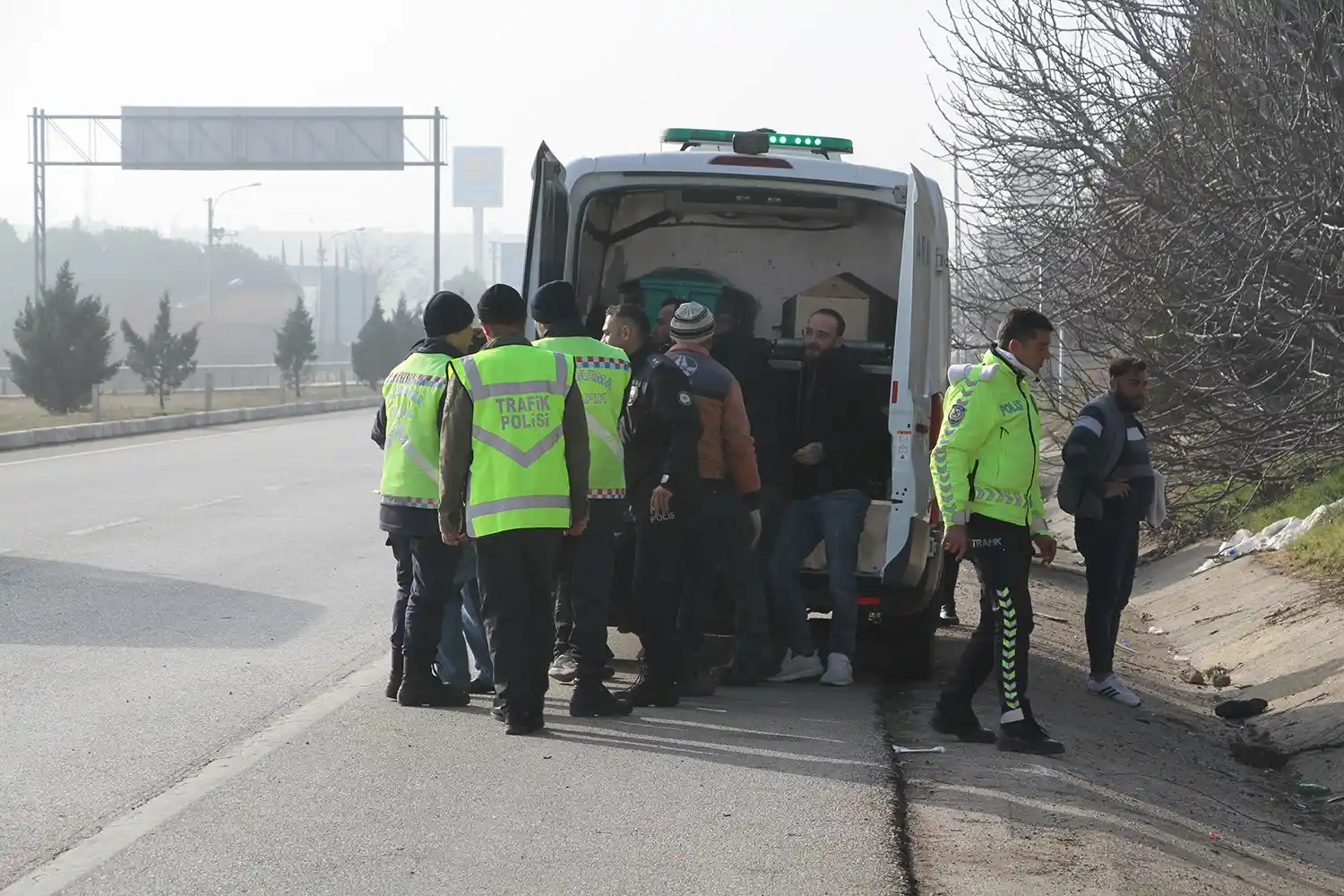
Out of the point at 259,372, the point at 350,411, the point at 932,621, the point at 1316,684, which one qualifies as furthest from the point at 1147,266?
the point at 259,372

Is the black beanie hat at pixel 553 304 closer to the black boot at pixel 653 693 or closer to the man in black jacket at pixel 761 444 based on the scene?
the man in black jacket at pixel 761 444

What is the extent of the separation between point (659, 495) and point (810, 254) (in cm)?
346

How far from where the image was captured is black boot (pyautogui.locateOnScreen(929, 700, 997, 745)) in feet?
24.4

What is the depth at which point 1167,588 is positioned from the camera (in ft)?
48.7

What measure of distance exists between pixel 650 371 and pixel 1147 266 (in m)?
7.66

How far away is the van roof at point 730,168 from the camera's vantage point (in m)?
8.58

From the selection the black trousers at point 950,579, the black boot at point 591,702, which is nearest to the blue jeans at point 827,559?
the black boot at point 591,702

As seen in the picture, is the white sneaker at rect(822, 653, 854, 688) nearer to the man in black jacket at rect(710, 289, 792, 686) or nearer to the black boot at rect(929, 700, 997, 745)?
the man in black jacket at rect(710, 289, 792, 686)

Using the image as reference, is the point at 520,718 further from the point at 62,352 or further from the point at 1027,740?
the point at 62,352

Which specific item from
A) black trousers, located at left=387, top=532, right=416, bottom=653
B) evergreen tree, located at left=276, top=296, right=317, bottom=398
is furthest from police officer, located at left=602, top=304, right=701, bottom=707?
evergreen tree, located at left=276, top=296, right=317, bottom=398

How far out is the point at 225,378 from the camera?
228 ft

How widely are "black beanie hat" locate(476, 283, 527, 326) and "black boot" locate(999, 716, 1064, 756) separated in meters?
2.57

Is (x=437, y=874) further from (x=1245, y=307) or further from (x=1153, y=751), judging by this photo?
(x=1245, y=307)

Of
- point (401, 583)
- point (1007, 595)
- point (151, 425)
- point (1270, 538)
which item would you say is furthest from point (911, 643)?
point (151, 425)
